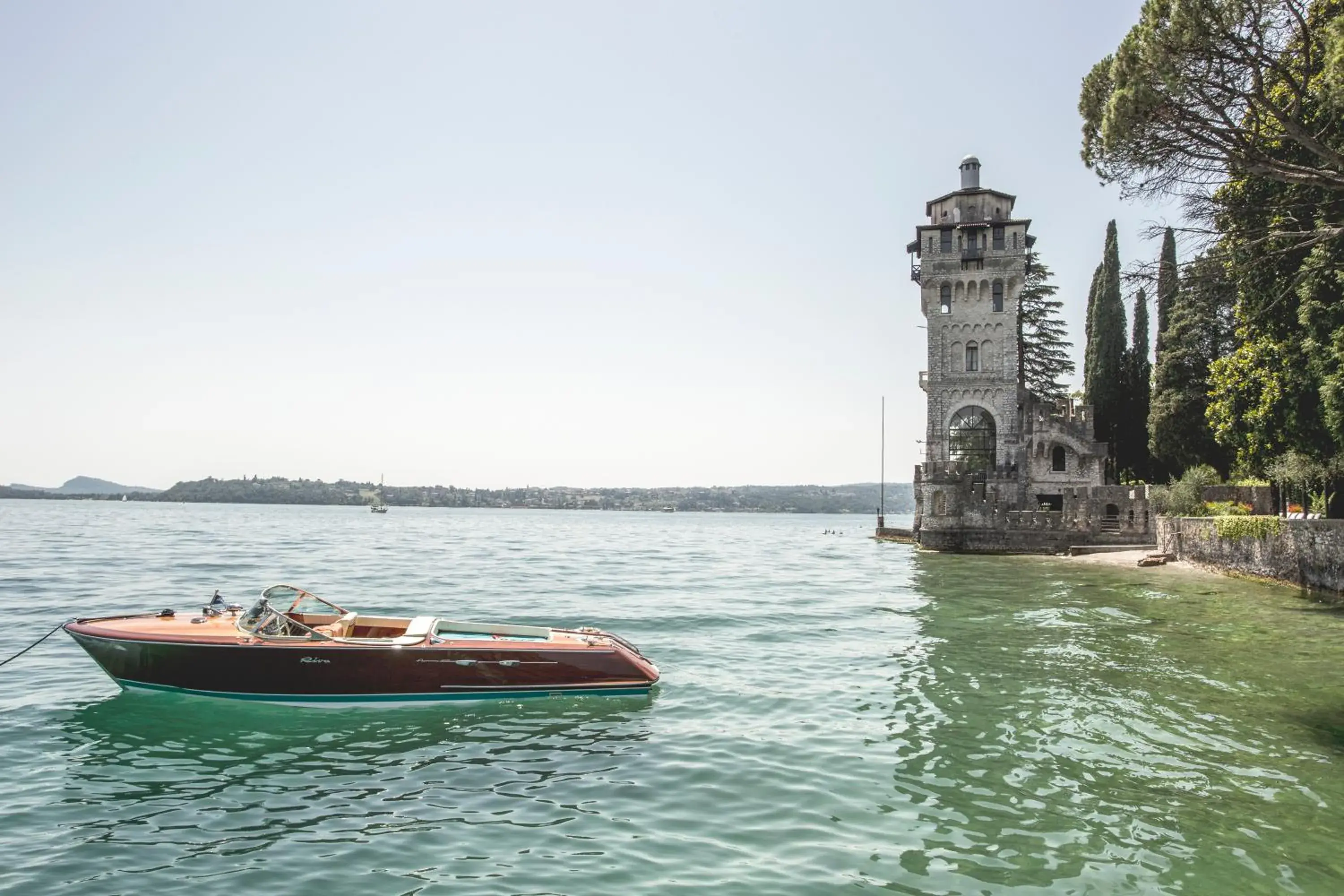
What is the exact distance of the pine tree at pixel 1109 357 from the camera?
5466 cm

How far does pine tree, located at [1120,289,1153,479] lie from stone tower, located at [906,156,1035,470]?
7.57 meters

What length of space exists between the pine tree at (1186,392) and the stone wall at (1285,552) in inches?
637

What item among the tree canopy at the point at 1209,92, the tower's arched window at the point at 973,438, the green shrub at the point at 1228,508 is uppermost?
the tree canopy at the point at 1209,92

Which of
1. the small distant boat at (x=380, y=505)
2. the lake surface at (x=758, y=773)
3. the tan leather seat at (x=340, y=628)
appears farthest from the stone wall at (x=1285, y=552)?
the small distant boat at (x=380, y=505)

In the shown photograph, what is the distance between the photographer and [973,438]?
5494 cm

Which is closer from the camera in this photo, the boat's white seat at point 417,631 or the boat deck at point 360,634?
the boat deck at point 360,634

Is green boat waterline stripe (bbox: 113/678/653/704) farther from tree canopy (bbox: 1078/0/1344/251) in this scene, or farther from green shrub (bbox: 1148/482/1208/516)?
green shrub (bbox: 1148/482/1208/516)

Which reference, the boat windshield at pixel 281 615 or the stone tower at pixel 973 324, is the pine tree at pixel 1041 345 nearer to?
the stone tower at pixel 973 324

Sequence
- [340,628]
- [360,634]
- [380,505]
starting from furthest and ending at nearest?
[380,505] → [360,634] → [340,628]

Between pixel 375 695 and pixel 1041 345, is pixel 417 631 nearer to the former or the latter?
pixel 375 695

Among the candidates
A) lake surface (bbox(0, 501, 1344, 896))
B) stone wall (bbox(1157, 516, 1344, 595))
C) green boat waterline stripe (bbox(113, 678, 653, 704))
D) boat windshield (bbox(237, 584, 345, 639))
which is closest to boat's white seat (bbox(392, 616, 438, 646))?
green boat waterline stripe (bbox(113, 678, 653, 704))

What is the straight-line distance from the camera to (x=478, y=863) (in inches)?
297

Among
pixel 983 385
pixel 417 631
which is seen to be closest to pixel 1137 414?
pixel 983 385

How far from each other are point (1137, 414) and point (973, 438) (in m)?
10.5
